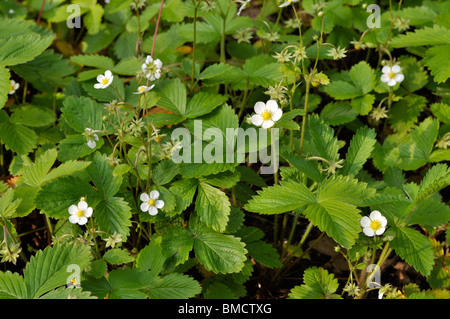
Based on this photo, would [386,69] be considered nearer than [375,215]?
No

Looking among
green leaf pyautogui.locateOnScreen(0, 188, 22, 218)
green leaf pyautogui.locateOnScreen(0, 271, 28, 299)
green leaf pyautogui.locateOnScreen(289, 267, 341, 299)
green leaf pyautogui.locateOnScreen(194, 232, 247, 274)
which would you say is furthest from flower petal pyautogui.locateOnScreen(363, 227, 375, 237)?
green leaf pyautogui.locateOnScreen(0, 188, 22, 218)

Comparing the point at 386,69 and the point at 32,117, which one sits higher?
the point at 386,69

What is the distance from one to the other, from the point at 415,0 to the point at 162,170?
2.27 m

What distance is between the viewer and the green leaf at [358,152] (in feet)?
6.36

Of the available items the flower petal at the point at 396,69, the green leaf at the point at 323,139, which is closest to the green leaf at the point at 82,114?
the green leaf at the point at 323,139

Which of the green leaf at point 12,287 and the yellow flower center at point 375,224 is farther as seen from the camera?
the yellow flower center at point 375,224

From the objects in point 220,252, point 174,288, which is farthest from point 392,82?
point 174,288

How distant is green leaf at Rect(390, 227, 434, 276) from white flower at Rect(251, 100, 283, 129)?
68cm

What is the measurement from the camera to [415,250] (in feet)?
5.78

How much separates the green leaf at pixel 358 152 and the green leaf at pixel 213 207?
545 millimetres

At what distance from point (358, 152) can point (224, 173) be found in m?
0.60

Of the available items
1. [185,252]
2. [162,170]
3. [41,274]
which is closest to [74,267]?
[41,274]

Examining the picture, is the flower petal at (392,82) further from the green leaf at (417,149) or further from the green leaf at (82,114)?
the green leaf at (82,114)

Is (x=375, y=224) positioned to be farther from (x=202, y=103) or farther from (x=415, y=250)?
(x=202, y=103)
